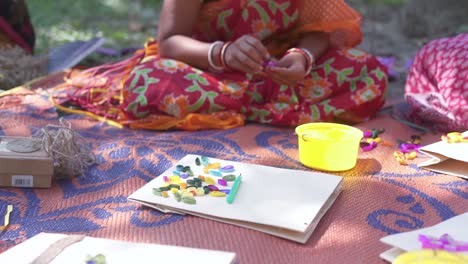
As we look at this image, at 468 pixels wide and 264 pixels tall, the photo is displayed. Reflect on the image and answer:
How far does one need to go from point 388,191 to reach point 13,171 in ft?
2.79

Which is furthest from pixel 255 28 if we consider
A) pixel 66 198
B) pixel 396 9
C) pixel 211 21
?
pixel 396 9

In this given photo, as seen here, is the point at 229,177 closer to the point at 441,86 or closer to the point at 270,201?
the point at 270,201

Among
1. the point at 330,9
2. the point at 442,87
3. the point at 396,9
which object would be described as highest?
the point at 330,9

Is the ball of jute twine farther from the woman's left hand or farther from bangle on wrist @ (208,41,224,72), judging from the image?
the woman's left hand

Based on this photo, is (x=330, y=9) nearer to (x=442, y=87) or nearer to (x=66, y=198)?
(x=442, y=87)

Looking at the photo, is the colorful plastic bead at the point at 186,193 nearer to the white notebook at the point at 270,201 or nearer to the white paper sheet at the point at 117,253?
the white notebook at the point at 270,201

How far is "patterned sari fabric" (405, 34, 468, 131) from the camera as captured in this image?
1.81 metres

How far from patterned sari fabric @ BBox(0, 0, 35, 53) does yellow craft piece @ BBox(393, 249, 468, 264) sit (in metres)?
1.96

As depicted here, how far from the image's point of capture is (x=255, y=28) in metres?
1.96

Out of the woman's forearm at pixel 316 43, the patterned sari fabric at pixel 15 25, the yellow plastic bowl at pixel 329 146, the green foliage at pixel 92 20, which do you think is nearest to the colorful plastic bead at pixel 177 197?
the yellow plastic bowl at pixel 329 146

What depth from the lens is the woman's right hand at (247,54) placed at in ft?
5.61

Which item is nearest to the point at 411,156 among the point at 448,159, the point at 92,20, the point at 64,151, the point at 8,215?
the point at 448,159

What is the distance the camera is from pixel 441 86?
74.5 inches

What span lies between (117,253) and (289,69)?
0.95m
